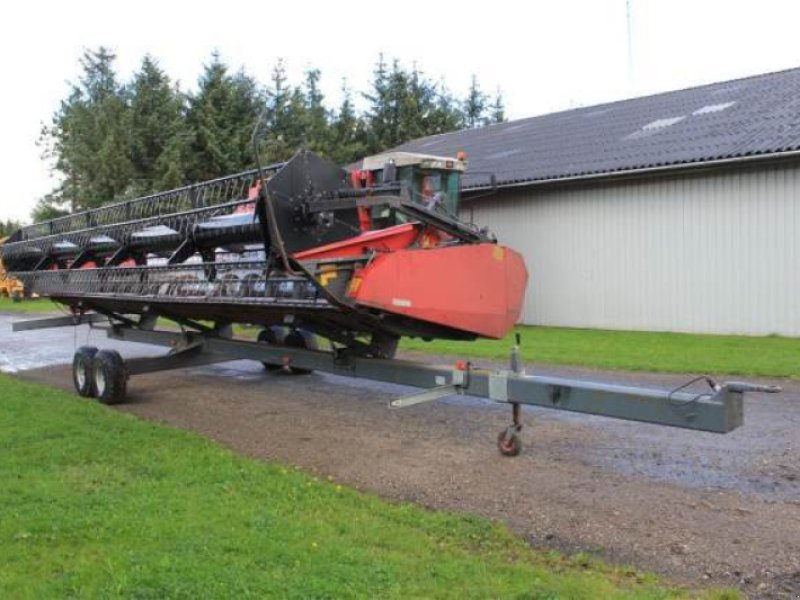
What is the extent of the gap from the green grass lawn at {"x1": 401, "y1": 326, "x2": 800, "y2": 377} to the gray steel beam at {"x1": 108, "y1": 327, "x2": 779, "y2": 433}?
542 cm

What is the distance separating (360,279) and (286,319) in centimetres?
177

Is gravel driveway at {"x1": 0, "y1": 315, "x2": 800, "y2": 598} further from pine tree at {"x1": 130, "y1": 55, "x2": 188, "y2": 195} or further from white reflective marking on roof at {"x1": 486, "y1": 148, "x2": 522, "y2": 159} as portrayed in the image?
pine tree at {"x1": 130, "y1": 55, "x2": 188, "y2": 195}

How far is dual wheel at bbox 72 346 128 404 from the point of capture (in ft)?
33.4

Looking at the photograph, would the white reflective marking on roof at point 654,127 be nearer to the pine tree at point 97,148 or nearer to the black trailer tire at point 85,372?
the black trailer tire at point 85,372

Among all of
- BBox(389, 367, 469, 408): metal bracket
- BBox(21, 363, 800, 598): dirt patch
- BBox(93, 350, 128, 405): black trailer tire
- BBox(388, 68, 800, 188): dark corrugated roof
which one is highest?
BBox(388, 68, 800, 188): dark corrugated roof

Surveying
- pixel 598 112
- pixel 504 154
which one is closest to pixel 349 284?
pixel 504 154

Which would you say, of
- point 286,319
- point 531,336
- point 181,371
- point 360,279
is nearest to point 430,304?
point 360,279

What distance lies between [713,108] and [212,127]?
23.7m

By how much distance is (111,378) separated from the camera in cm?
1016

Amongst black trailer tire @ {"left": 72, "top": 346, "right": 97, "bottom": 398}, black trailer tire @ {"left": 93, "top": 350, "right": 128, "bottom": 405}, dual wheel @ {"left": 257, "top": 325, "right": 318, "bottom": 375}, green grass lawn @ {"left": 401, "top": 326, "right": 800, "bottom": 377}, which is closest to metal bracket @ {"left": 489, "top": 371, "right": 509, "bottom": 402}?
dual wheel @ {"left": 257, "top": 325, "right": 318, "bottom": 375}

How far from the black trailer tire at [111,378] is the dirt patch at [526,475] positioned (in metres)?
0.29

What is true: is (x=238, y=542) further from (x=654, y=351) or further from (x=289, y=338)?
(x=654, y=351)

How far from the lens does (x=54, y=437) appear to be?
25.3 ft

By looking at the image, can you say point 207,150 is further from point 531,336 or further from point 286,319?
point 286,319
